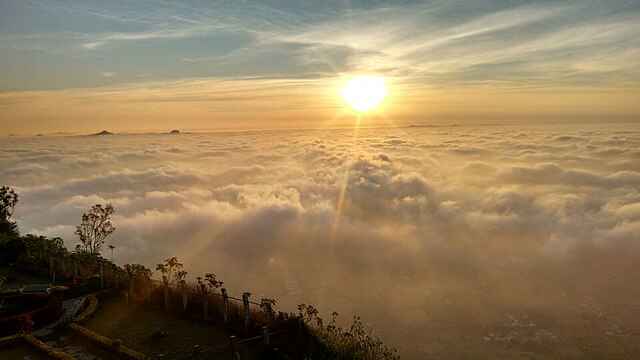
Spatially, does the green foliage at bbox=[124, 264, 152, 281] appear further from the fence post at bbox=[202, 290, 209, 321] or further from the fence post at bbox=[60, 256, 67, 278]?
the fence post at bbox=[60, 256, 67, 278]

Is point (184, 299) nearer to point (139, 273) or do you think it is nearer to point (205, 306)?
point (205, 306)

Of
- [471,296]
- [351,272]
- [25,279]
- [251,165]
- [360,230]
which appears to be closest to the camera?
[25,279]

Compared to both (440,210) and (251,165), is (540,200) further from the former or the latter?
(251,165)

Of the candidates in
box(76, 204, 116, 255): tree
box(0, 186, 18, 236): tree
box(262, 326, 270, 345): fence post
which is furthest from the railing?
box(0, 186, 18, 236): tree

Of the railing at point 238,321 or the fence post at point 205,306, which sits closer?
the railing at point 238,321

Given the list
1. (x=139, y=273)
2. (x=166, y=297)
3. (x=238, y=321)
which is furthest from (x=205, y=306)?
(x=139, y=273)

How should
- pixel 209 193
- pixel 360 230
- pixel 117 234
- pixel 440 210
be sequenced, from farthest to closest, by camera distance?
pixel 209 193
pixel 440 210
pixel 360 230
pixel 117 234

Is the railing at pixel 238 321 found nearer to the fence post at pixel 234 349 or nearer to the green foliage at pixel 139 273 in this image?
the fence post at pixel 234 349

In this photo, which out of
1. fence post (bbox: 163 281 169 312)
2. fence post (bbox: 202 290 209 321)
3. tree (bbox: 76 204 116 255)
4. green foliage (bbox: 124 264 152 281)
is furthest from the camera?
tree (bbox: 76 204 116 255)

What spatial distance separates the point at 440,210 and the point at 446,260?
36241 mm

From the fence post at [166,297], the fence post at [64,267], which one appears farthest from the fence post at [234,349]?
the fence post at [64,267]

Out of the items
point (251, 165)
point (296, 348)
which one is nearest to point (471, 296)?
point (296, 348)

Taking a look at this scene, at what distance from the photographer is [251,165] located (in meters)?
187

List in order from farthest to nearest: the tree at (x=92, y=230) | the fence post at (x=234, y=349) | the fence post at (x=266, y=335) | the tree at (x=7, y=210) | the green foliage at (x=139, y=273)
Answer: the tree at (x=7, y=210), the tree at (x=92, y=230), the green foliage at (x=139, y=273), the fence post at (x=266, y=335), the fence post at (x=234, y=349)
